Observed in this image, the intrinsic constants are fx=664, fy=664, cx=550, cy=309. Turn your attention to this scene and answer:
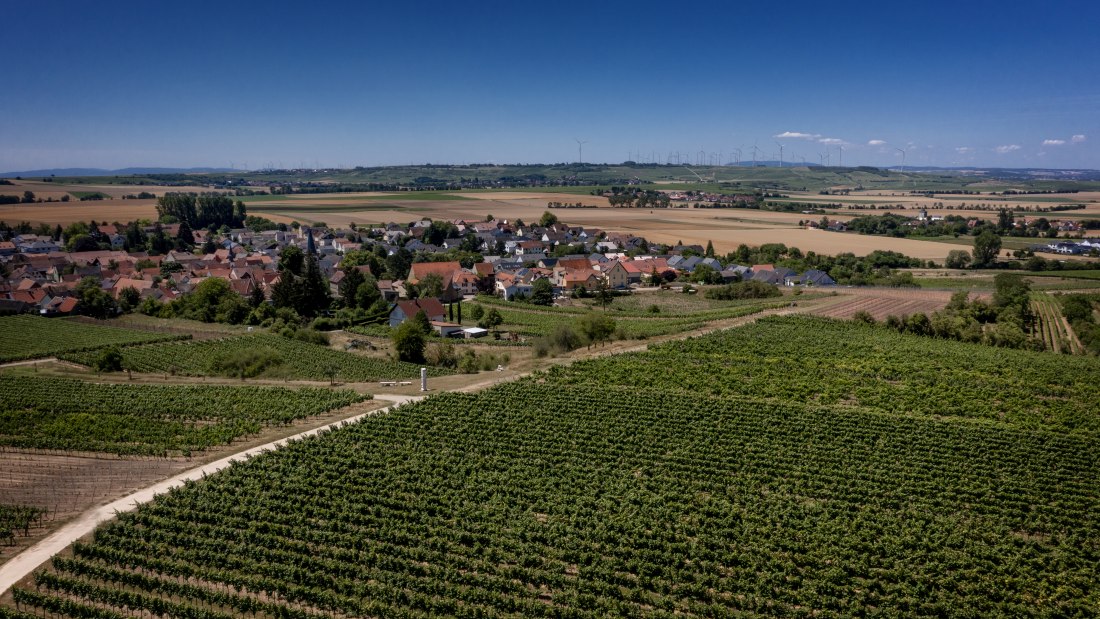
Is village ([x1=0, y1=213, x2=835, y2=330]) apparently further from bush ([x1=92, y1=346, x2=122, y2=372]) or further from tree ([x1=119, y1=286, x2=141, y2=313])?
bush ([x1=92, y1=346, x2=122, y2=372])

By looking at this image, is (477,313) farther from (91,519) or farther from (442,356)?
(91,519)

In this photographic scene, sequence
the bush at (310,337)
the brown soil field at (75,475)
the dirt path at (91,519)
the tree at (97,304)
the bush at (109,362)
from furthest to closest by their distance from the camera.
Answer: the tree at (97,304) → the bush at (310,337) → the bush at (109,362) → the brown soil field at (75,475) → the dirt path at (91,519)

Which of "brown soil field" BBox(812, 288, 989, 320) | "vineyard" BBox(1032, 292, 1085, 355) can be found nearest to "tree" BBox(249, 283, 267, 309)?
"brown soil field" BBox(812, 288, 989, 320)

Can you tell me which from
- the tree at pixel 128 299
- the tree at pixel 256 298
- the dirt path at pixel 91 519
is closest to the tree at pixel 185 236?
the tree at pixel 128 299

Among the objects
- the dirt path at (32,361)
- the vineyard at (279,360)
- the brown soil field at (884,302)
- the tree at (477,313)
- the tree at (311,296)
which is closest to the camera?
the vineyard at (279,360)

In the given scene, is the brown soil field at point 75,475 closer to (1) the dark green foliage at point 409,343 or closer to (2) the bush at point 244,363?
(2) the bush at point 244,363

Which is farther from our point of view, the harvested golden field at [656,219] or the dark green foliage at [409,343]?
the harvested golden field at [656,219]
